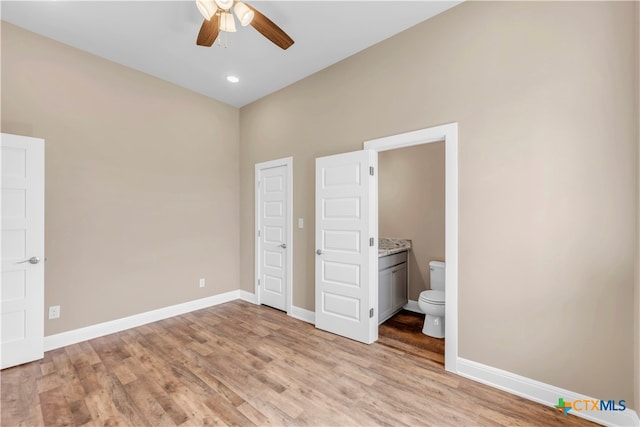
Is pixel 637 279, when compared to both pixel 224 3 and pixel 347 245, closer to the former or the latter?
pixel 347 245

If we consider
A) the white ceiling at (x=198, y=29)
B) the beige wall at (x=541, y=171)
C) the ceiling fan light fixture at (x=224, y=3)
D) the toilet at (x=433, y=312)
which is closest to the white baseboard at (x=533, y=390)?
the beige wall at (x=541, y=171)

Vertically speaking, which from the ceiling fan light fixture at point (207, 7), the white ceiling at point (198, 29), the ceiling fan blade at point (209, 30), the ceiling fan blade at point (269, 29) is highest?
the white ceiling at point (198, 29)

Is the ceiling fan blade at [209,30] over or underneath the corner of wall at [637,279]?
over

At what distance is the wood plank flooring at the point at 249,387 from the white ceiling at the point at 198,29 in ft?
10.7

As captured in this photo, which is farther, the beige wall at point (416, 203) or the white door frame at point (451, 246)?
the beige wall at point (416, 203)

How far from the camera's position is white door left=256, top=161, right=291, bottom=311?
389cm

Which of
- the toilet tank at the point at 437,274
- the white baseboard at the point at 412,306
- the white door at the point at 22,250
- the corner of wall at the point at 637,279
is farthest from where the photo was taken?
the white baseboard at the point at 412,306

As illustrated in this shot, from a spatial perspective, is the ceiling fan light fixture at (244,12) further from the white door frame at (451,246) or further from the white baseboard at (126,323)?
the white baseboard at (126,323)

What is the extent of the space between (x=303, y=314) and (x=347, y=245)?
1.26 metres

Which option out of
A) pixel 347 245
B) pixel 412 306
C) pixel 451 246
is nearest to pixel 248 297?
pixel 347 245

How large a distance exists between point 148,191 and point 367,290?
312cm

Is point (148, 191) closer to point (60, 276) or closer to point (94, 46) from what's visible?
point (60, 276)

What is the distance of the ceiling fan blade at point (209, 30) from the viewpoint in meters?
2.09

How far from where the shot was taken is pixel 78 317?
2.96 meters
